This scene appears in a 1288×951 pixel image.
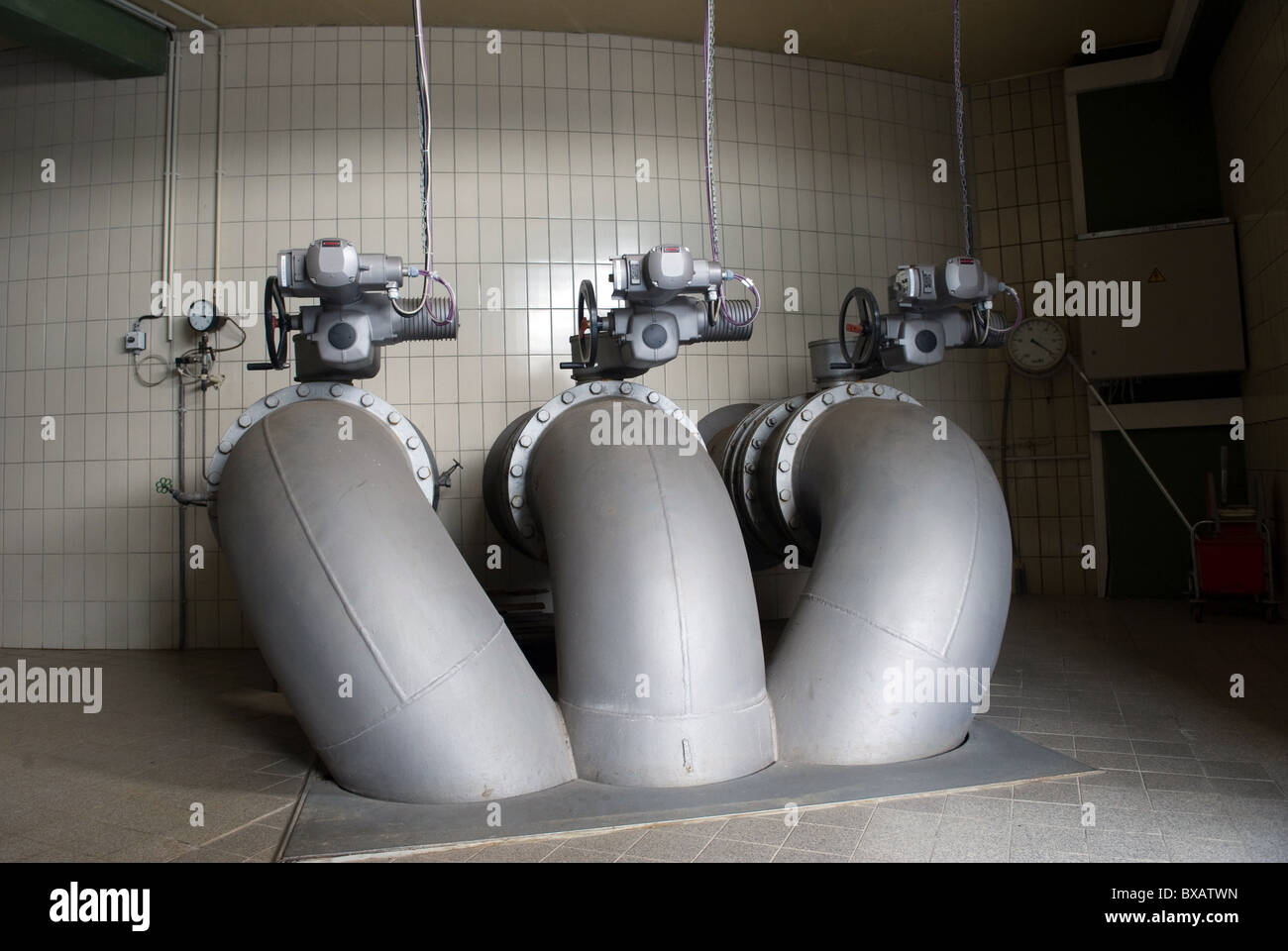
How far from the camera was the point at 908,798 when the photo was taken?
2141mm

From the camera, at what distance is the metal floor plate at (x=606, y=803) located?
6.45 feet

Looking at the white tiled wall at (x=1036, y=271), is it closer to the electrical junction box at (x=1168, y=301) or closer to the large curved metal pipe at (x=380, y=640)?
the electrical junction box at (x=1168, y=301)

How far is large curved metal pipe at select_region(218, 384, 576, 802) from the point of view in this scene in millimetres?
2164

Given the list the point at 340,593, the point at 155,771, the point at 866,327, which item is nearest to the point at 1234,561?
the point at 866,327

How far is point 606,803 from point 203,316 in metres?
3.75

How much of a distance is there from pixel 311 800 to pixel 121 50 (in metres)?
4.31

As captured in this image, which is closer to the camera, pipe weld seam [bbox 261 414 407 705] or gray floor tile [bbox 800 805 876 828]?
gray floor tile [bbox 800 805 876 828]

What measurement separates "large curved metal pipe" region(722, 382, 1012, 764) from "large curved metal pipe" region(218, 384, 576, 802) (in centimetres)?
71

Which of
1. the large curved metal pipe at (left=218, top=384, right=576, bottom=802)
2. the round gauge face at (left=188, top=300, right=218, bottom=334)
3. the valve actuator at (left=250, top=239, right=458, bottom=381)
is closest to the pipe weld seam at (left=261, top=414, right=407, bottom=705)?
the large curved metal pipe at (left=218, top=384, right=576, bottom=802)

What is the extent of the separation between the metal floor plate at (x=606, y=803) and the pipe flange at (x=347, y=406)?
989 millimetres

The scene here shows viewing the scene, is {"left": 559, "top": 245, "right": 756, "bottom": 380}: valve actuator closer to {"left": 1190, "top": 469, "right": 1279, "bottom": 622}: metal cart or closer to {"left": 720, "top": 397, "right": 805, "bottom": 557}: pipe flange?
{"left": 720, "top": 397, "right": 805, "bottom": 557}: pipe flange

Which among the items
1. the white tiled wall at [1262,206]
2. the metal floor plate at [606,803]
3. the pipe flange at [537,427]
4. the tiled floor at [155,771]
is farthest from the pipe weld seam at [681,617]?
the white tiled wall at [1262,206]

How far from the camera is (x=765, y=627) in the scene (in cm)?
477

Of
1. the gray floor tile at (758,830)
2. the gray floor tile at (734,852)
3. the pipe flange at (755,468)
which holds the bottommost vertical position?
the gray floor tile at (734,852)
